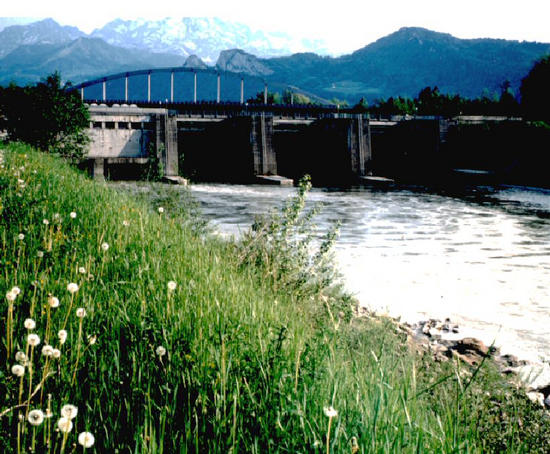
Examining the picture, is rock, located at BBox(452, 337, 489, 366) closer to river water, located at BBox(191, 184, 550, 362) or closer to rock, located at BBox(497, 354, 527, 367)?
rock, located at BBox(497, 354, 527, 367)

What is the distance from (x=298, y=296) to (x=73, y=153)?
89.7 feet

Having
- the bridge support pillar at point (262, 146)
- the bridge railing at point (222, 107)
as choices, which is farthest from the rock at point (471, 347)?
the bridge railing at point (222, 107)

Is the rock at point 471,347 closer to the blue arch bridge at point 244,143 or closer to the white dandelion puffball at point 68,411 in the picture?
the white dandelion puffball at point 68,411

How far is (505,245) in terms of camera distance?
22828 mm

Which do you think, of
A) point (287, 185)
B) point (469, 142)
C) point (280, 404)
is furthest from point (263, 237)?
point (469, 142)

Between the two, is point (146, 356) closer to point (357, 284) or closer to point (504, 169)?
point (357, 284)

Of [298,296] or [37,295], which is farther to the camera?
[298,296]

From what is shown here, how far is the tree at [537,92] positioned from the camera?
233 ft

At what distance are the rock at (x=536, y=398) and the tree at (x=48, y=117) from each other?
29448 mm

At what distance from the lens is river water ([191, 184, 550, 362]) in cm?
1285

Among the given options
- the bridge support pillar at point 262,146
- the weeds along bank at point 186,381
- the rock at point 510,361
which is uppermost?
the bridge support pillar at point 262,146

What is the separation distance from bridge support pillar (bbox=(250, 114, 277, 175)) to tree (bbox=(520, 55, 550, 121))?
116 ft

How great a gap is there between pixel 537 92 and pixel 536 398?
76546mm

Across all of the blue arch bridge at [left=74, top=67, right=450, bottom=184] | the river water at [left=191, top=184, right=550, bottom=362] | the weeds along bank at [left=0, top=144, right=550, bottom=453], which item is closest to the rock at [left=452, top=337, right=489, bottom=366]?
the river water at [left=191, top=184, right=550, bottom=362]
